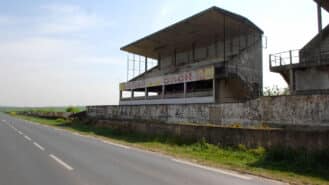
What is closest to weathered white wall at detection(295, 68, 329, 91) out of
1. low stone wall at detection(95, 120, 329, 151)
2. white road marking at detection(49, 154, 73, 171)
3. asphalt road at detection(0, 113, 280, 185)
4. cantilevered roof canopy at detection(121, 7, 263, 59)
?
low stone wall at detection(95, 120, 329, 151)

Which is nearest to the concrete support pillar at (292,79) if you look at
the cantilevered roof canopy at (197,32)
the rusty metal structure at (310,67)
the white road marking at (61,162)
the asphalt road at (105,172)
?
the rusty metal structure at (310,67)

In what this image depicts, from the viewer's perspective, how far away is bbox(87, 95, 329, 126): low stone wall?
15.5 meters

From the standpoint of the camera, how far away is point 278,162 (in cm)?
1168

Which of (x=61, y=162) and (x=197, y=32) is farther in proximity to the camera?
(x=197, y=32)

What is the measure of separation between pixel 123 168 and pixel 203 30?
3085cm

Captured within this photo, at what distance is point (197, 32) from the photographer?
130ft

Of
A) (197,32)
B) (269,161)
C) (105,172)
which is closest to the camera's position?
(105,172)

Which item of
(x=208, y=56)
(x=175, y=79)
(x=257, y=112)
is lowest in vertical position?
(x=257, y=112)

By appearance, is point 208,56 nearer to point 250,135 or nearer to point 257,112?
point 257,112

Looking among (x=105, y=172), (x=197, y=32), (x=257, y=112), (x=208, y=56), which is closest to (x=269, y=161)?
(x=105, y=172)

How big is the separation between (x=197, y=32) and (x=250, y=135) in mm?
27130

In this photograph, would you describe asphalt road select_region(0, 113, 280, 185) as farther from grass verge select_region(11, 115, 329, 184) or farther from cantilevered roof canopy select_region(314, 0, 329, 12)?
cantilevered roof canopy select_region(314, 0, 329, 12)

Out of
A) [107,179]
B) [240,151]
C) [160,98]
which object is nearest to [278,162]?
[240,151]

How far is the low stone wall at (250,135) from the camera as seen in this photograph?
11623mm
